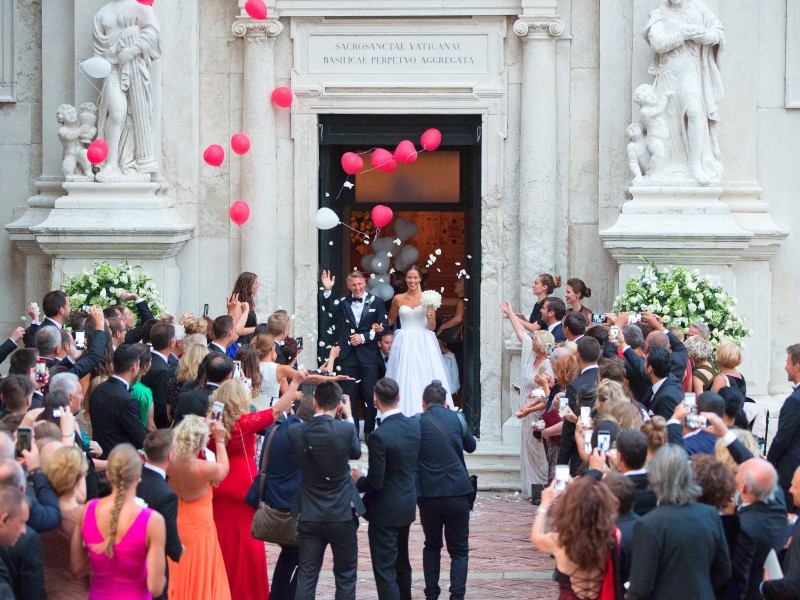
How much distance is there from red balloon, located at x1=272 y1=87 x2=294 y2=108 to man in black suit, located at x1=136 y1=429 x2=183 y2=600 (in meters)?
7.15

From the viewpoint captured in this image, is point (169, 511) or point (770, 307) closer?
point (169, 511)

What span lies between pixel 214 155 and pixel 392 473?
19.5ft

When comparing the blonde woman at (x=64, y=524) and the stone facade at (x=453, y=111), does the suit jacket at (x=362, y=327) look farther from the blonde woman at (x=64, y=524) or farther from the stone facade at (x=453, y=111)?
the blonde woman at (x=64, y=524)

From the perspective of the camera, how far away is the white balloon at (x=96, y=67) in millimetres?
13742

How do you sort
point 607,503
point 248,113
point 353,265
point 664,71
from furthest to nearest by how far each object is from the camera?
1. point 353,265
2. point 248,113
3. point 664,71
4. point 607,503

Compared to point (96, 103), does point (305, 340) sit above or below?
below

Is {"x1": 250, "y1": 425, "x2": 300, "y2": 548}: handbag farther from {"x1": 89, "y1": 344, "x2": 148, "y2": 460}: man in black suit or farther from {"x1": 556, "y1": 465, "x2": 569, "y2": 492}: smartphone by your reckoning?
{"x1": 556, "y1": 465, "x2": 569, "y2": 492}: smartphone

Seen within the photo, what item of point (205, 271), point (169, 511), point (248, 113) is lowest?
point (169, 511)

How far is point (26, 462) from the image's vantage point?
7207 millimetres

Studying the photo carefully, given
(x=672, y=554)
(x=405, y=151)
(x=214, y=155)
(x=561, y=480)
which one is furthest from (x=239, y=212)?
(x=672, y=554)

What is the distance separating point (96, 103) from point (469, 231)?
403cm

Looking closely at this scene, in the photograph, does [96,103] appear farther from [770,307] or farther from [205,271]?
[770,307]

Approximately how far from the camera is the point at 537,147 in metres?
14.4

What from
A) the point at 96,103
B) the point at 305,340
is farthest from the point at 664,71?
the point at 96,103
